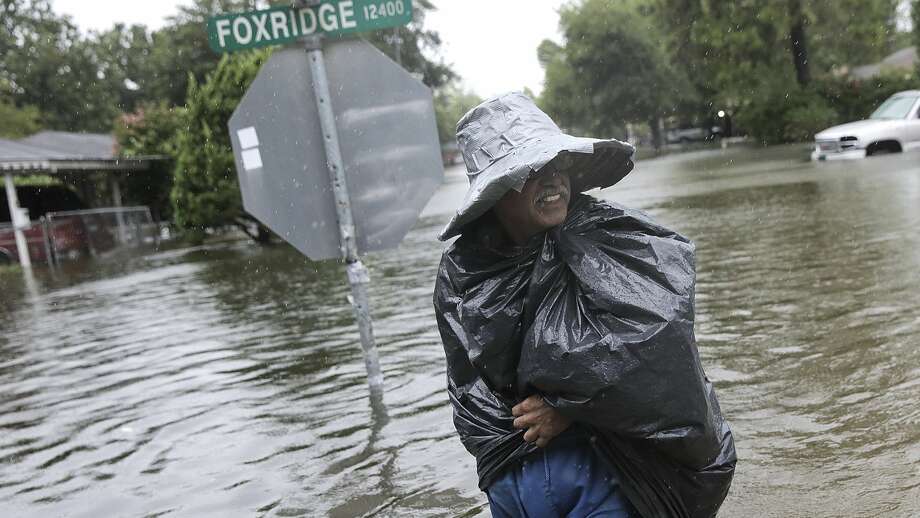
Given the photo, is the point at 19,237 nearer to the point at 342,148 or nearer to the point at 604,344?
the point at 342,148

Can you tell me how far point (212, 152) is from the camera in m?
21.1

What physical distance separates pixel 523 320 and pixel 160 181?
35351mm

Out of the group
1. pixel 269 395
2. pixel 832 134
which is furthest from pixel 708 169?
pixel 269 395

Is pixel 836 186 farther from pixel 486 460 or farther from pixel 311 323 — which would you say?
pixel 486 460

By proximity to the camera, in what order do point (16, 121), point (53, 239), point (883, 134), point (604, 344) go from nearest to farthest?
point (604, 344)
point (883, 134)
point (53, 239)
point (16, 121)

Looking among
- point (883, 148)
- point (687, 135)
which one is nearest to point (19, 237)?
point (883, 148)

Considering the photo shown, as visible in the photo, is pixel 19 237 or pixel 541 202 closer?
pixel 541 202

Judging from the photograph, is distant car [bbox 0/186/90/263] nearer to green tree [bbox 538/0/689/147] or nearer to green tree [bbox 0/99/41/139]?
green tree [bbox 0/99/41/139]

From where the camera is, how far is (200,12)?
49.2 meters

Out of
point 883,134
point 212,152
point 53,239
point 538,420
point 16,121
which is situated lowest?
point 883,134

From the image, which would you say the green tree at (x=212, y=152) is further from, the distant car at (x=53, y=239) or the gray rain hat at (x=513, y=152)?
the gray rain hat at (x=513, y=152)

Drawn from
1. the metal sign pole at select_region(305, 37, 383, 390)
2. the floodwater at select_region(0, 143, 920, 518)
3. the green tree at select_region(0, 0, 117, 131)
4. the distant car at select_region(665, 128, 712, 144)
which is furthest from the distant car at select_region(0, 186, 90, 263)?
the distant car at select_region(665, 128, 712, 144)

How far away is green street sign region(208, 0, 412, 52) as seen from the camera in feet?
16.6

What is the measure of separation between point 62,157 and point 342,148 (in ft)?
77.3
